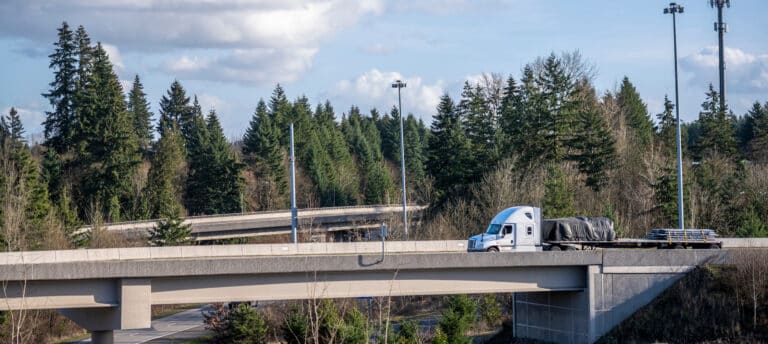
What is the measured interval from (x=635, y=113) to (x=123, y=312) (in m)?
80.9

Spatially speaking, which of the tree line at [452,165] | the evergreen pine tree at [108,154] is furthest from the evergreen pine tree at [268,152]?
the evergreen pine tree at [108,154]

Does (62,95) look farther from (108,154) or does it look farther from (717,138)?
(717,138)

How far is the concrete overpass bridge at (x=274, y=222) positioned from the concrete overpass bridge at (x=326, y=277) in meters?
40.6

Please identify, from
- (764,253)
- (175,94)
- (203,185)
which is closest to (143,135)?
(175,94)

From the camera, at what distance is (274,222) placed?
93.8 meters

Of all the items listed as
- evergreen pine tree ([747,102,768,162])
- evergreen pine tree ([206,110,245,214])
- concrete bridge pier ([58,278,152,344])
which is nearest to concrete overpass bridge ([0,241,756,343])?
concrete bridge pier ([58,278,152,344])

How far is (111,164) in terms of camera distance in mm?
87750

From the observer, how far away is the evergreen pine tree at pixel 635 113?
97812 millimetres

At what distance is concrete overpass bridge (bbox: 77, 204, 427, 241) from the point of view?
83375 millimetres

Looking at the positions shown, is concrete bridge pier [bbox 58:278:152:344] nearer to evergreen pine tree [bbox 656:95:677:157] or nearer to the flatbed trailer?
the flatbed trailer

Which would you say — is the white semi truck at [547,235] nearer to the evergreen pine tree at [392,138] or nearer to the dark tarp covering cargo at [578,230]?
the dark tarp covering cargo at [578,230]

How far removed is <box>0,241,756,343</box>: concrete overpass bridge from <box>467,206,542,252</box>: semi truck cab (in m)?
2.34

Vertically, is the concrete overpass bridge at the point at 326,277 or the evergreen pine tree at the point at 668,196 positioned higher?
the evergreen pine tree at the point at 668,196

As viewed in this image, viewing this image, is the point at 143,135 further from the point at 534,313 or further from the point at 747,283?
the point at 747,283
